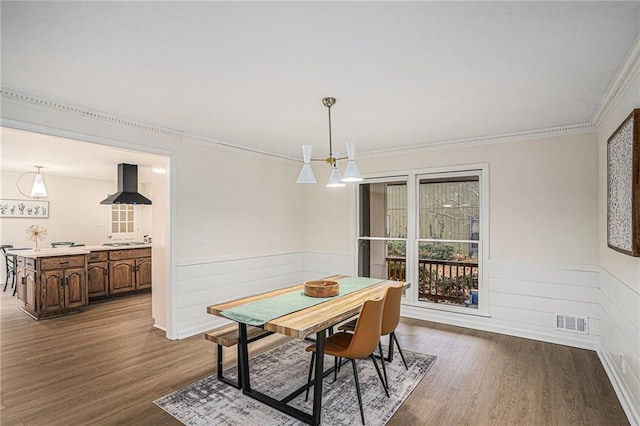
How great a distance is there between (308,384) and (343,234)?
305 centimetres

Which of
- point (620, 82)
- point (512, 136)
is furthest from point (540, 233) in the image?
point (620, 82)

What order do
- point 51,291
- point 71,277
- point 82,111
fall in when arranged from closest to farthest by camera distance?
point 82,111
point 51,291
point 71,277

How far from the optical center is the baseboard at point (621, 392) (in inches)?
92.3

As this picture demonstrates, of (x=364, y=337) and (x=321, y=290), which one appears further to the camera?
(x=321, y=290)

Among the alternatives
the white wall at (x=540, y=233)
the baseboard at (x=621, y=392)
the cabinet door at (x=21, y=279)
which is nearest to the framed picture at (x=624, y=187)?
the white wall at (x=540, y=233)

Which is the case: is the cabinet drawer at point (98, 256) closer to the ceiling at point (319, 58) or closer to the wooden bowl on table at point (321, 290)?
the ceiling at point (319, 58)

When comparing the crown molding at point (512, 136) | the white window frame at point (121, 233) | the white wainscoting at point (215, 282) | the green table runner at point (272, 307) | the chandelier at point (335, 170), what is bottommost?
the white wainscoting at point (215, 282)

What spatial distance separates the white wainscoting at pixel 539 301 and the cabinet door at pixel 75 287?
A: 222 inches

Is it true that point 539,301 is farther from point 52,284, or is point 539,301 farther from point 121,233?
point 121,233

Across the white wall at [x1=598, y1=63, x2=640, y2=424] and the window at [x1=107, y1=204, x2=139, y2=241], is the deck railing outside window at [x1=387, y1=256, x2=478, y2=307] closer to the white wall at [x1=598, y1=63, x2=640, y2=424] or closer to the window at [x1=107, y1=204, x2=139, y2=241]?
the white wall at [x1=598, y1=63, x2=640, y2=424]

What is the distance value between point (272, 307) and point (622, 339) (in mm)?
2744

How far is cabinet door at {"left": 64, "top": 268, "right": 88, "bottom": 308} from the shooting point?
205 inches

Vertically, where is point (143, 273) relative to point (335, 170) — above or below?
below

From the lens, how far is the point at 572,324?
12.5ft
